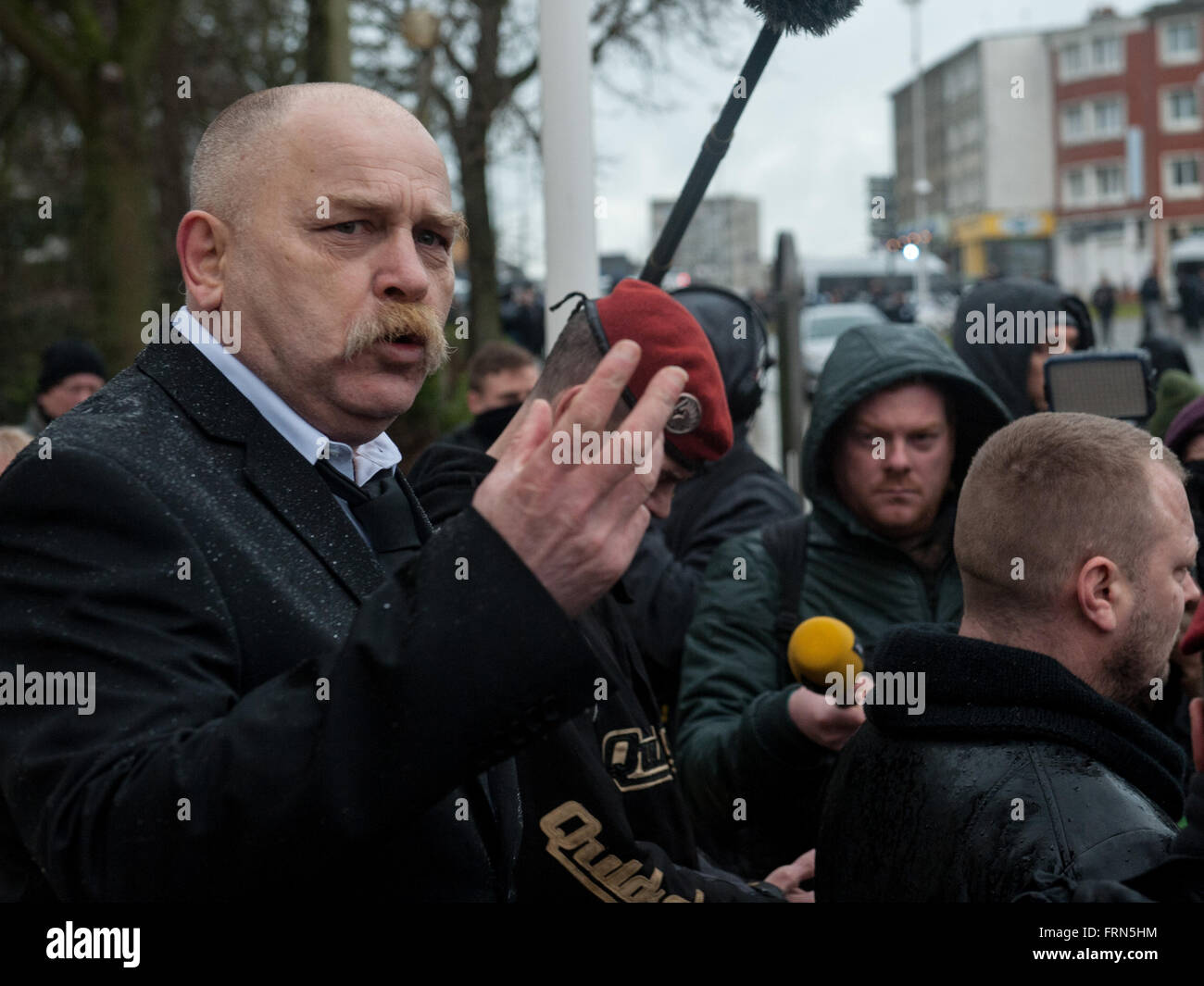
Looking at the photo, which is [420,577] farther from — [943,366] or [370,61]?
[370,61]

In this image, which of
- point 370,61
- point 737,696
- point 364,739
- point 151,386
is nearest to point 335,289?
point 151,386

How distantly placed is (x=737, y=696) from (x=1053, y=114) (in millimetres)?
73086

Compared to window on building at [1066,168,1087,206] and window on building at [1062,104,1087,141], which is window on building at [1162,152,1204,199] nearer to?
window on building at [1066,168,1087,206]

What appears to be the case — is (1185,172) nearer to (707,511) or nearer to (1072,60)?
(1072,60)

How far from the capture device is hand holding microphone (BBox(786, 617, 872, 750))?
108 inches

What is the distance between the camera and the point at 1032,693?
2.10 metres

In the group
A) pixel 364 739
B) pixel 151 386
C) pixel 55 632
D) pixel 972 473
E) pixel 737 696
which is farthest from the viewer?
pixel 737 696

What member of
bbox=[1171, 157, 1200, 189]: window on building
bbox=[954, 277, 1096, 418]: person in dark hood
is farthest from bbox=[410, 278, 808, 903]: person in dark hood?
bbox=[1171, 157, 1200, 189]: window on building

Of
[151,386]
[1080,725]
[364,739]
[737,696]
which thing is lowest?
[737,696]

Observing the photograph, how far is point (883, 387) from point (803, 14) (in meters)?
1.67

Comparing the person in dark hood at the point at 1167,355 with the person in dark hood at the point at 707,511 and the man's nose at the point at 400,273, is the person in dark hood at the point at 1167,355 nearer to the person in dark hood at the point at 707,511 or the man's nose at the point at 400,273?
the person in dark hood at the point at 707,511

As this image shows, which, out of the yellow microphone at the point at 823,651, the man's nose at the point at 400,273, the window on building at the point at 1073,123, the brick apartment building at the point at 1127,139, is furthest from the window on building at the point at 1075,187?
the man's nose at the point at 400,273
